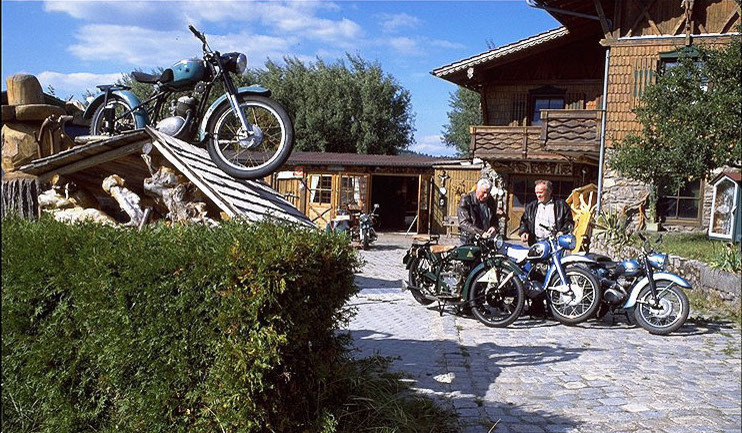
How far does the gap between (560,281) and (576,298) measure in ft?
0.90

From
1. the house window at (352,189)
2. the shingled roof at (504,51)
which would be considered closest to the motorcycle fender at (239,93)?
the shingled roof at (504,51)

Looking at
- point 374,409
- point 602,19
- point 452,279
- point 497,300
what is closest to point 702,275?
point 497,300

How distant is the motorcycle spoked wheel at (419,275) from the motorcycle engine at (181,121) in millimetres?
4919

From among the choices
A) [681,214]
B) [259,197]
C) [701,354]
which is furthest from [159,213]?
[681,214]

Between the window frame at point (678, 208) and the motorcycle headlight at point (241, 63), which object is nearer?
the motorcycle headlight at point (241, 63)

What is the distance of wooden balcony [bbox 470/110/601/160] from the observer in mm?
17656

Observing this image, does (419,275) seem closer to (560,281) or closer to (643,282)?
(560,281)

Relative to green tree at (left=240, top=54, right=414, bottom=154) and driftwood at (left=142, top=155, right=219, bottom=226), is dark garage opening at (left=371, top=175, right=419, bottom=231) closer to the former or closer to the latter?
green tree at (left=240, top=54, right=414, bottom=154)

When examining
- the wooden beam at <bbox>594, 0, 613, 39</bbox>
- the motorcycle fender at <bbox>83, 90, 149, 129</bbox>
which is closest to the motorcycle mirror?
the motorcycle fender at <bbox>83, 90, 149, 129</bbox>

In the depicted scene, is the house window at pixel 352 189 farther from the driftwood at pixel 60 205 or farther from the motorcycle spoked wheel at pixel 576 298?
the driftwood at pixel 60 205

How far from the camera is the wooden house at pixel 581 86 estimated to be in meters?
16.4

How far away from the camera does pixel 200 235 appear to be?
10.7ft

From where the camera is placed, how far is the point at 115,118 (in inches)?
187

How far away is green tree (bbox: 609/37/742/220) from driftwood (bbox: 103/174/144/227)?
925 cm
